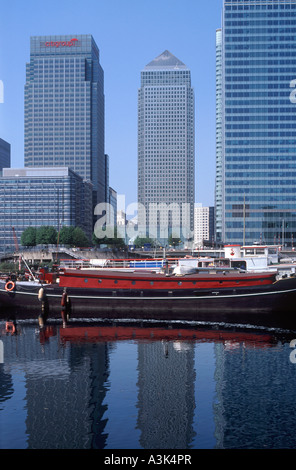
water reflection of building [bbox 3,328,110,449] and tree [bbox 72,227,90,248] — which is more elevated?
tree [bbox 72,227,90,248]

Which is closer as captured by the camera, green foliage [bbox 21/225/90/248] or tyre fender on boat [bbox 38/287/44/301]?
tyre fender on boat [bbox 38/287/44/301]

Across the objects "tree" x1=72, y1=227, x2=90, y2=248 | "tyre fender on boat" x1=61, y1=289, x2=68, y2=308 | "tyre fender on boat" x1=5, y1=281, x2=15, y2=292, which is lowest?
"tyre fender on boat" x1=61, y1=289, x2=68, y2=308

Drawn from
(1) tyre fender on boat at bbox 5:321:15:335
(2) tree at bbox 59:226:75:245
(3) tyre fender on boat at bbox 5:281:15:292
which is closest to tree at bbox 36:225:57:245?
(2) tree at bbox 59:226:75:245

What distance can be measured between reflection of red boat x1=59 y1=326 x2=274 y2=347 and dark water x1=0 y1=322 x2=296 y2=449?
0.58 ft

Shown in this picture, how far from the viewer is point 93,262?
78875 mm

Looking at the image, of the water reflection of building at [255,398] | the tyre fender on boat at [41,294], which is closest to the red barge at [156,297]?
the tyre fender on boat at [41,294]

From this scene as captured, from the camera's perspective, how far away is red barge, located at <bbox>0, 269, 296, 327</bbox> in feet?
193

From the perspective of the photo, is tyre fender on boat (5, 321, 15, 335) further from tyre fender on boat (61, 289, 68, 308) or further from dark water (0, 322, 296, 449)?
tyre fender on boat (61, 289, 68, 308)

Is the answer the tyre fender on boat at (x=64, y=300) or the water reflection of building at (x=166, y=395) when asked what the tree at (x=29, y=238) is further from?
the water reflection of building at (x=166, y=395)

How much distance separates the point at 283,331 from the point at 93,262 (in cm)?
3728

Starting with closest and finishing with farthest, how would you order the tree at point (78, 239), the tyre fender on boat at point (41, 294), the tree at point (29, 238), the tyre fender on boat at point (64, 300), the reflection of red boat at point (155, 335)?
1. the reflection of red boat at point (155, 335)
2. the tyre fender on boat at point (64, 300)
3. the tyre fender on boat at point (41, 294)
4. the tree at point (29, 238)
5. the tree at point (78, 239)

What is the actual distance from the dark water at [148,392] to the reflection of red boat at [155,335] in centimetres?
18

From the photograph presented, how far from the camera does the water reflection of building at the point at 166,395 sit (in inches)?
945
